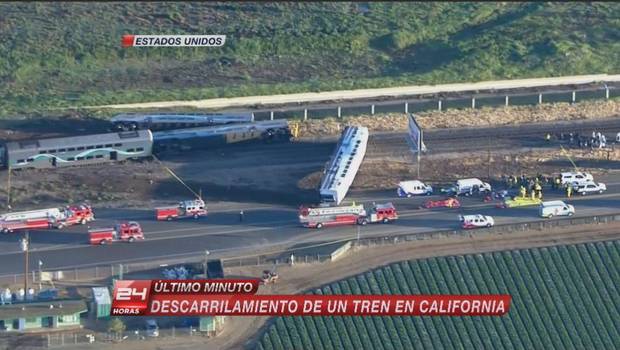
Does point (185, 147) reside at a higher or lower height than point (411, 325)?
higher

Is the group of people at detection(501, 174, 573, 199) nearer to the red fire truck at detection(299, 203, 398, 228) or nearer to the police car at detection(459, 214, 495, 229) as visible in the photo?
the police car at detection(459, 214, 495, 229)

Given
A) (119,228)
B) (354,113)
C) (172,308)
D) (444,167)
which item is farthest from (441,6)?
(172,308)

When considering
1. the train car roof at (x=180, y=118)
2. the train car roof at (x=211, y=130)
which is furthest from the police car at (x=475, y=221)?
the train car roof at (x=180, y=118)

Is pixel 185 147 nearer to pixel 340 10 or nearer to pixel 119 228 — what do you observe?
pixel 119 228

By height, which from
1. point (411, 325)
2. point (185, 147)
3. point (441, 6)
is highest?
point (441, 6)

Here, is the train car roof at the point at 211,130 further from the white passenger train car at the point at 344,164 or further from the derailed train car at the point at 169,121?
the white passenger train car at the point at 344,164

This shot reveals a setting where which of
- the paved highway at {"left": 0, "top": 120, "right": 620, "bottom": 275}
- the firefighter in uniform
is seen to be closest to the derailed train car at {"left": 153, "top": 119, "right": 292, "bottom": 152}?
the paved highway at {"left": 0, "top": 120, "right": 620, "bottom": 275}
